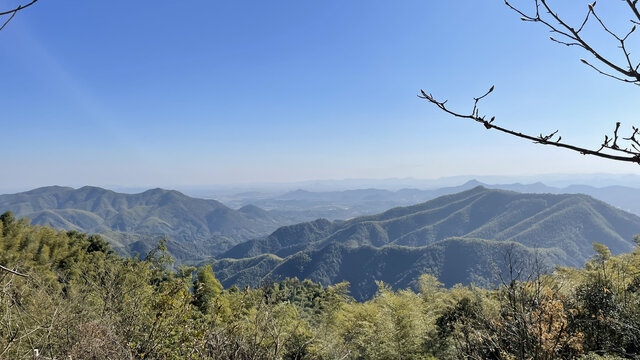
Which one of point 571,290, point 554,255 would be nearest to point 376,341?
point 571,290

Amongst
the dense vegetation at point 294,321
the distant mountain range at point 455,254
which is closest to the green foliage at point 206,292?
the dense vegetation at point 294,321

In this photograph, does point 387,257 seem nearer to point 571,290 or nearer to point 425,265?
point 425,265

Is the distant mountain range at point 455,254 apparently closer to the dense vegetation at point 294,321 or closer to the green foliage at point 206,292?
the green foliage at point 206,292

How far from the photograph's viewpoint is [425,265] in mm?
118562

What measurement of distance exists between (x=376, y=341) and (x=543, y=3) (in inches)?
463

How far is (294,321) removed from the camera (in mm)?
12867

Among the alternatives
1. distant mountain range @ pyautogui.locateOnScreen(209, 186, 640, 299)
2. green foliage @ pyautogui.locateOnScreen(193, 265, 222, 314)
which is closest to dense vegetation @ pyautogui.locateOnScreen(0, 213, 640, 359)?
green foliage @ pyautogui.locateOnScreen(193, 265, 222, 314)

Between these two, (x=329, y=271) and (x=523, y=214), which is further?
(x=523, y=214)

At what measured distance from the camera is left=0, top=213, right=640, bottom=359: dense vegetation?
4.15 meters

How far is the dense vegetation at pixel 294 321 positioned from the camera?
4.15 metres

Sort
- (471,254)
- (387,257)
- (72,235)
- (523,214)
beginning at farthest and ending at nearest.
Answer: (523,214) → (387,257) → (471,254) → (72,235)

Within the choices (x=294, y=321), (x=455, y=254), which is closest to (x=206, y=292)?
(x=294, y=321)

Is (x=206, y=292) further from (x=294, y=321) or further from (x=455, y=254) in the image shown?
(x=455, y=254)

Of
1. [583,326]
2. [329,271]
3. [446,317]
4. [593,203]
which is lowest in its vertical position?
[329,271]
